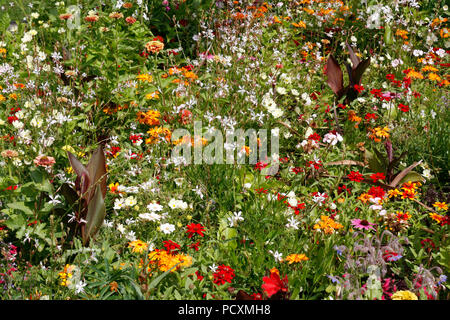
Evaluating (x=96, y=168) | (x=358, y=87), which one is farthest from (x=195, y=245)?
(x=358, y=87)

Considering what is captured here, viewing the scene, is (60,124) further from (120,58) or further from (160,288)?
(160,288)

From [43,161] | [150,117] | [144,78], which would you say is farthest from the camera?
[144,78]

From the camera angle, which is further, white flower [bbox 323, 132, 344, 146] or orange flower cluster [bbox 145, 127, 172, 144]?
orange flower cluster [bbox 145, 127, 172, 144]

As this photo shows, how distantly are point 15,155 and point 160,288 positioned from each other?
105cm

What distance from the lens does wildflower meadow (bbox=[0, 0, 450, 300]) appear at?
6.88ft

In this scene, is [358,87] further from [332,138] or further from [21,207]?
[21,207]

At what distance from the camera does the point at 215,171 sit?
9.09 ft

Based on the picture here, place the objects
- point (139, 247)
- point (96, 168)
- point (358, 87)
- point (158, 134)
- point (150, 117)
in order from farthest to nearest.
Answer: point (358, 87) < point (150, 117) < point (158, 134) < point (96, 168) < point (139, 247)

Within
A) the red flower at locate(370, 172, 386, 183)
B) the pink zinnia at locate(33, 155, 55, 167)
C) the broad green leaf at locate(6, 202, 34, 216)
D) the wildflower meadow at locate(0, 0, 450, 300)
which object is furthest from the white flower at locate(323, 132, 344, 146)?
the broad green leaf at locate(6, 202, 34, 216)

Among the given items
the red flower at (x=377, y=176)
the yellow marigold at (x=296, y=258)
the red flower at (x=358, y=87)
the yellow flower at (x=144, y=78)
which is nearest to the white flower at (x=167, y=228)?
the yellow marigold at (x=296, y=258)

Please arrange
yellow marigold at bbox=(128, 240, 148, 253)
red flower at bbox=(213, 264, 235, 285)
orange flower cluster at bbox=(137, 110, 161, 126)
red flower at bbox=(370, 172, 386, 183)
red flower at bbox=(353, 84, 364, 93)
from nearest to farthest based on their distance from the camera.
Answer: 1. red flower at bbox=(213, 264, 235, 285)
2. yellow marigold at bbox=(128, 240, 148, 253)
3. red flower at bbox=(370, 172, 386, 183)
4. orange flower cluster at bbox=(137, 110, 161, 126)
5. red flower at bbox=(353, 84, 364, 93)

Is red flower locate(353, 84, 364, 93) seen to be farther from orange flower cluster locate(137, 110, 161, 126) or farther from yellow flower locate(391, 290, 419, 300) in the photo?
yellow flower locate(391, 290, 419, 300)

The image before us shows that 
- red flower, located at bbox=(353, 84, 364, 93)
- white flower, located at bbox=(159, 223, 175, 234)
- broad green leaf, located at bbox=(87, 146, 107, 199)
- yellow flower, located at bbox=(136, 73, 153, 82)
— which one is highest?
yellow flower, located at bbox=(136, 73, 153, 82)
